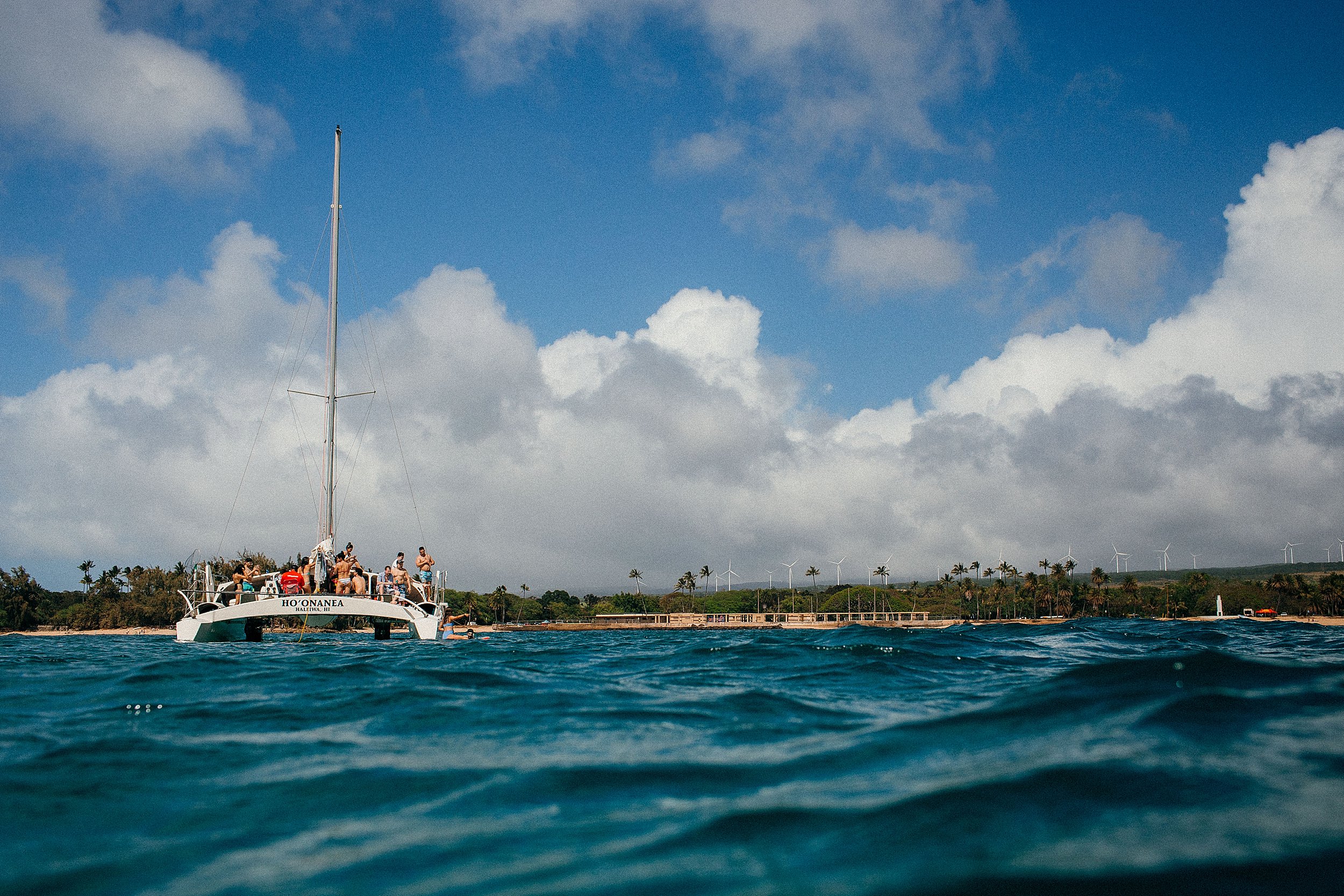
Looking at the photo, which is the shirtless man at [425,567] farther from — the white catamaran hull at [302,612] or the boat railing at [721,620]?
the boat railing at [721,620]

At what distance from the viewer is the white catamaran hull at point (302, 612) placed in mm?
23969

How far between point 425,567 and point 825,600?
5299 inches

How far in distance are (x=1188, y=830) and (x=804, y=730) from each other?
2822 mm

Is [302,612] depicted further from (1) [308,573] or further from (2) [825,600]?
(2) [825,600]

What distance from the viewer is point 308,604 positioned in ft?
78.9

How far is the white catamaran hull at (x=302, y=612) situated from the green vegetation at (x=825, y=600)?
66.9 metres

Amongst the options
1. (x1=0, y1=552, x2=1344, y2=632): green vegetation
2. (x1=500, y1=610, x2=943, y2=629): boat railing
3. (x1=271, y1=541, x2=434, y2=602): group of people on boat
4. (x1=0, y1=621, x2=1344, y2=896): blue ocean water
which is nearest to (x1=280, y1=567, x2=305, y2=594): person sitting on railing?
(x1=271, y1=541, x2=434, y2=602): group of people on boat

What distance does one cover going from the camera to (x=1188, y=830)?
3133 mm

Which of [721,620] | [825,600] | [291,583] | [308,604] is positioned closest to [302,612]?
[308,604]

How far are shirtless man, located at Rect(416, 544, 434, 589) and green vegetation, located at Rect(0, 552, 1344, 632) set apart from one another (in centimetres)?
6761

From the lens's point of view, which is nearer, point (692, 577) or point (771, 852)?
point (771, 852)

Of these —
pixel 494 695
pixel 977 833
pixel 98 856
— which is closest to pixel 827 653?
pixel 494 695

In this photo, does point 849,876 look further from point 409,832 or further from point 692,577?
point 692,577

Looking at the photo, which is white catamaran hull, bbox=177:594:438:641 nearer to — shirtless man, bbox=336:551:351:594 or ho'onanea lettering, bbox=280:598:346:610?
ho'onanea lettering, bbox=280:598:346:610
